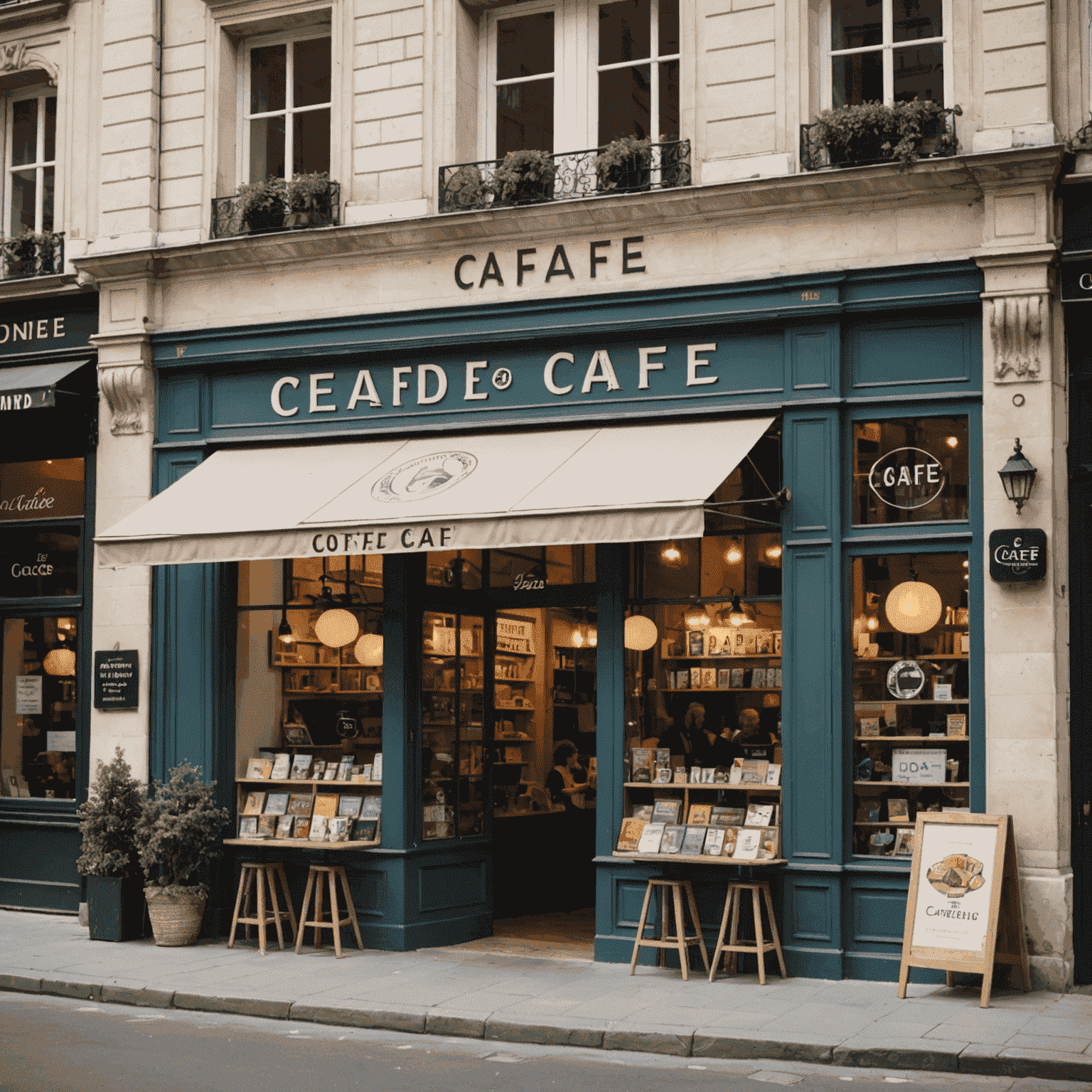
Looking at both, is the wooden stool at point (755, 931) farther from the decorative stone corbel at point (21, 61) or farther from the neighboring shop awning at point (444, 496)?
the decorative stone corbel at point (21, 61)

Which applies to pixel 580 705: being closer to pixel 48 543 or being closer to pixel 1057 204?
pixel 48 543

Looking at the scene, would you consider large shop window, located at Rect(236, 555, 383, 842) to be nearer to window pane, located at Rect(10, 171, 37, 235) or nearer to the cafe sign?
window pane, located at Rect(10, 171, 37, 235)

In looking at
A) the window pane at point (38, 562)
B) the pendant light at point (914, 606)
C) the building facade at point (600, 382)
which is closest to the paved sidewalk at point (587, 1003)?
the building facade at point (600, 382)

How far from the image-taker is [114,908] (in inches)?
469

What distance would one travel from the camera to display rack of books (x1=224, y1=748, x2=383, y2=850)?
1187 centimetres

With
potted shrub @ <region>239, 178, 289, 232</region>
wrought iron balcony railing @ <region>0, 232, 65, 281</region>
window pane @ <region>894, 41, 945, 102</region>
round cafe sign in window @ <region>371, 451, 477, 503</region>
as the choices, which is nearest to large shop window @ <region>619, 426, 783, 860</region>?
round cafe sign in window @ <region>371, 451, 477, 503</region>

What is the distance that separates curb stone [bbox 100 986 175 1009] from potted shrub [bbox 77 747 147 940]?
198 centimetres

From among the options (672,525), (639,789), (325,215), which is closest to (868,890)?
(639,789)

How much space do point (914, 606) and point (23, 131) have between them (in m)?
9.61

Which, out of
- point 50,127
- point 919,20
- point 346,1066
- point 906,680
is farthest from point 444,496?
point 50,127

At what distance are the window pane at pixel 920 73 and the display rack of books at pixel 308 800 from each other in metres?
6.55

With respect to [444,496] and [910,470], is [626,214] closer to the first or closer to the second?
[444,496]

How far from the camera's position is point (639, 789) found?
1123 cm

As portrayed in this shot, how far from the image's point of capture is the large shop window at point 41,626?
13398 mm
